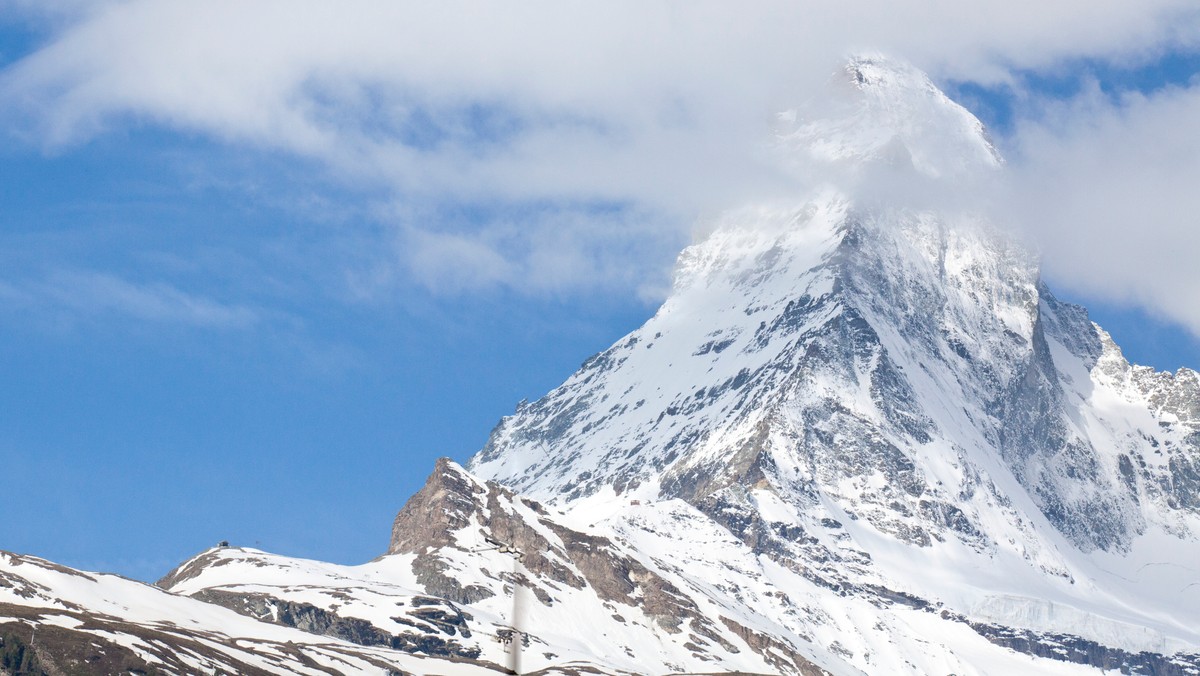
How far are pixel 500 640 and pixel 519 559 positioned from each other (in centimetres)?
547

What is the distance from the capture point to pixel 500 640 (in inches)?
5536

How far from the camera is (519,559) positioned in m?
139
